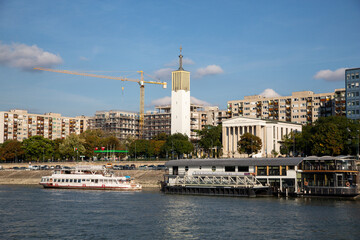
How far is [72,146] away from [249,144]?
7227 cm

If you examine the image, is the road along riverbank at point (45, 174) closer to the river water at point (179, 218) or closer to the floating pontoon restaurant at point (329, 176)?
the river water at point (179, 218)

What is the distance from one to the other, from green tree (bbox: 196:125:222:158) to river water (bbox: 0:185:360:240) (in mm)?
96160

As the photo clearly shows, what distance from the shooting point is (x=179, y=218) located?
65812mm

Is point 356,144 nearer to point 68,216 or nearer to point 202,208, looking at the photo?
point 202,208

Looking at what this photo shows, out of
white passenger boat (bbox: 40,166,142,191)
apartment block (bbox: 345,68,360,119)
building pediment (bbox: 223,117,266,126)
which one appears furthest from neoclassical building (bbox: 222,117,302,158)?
white passenger boat (bbox: 40,166,142,191)

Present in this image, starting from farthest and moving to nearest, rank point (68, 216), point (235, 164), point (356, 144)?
point (356, 144) → point (235, 164) → point (68, 216)

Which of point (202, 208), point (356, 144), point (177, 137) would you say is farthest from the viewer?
point (177, 137)

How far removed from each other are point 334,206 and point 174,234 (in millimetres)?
33784

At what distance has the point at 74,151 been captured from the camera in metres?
190

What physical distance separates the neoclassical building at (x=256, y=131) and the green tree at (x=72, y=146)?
55.2 m

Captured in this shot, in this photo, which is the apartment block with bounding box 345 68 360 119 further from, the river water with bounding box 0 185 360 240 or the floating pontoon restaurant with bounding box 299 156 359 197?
the river water with bounding box 0 185 360 240

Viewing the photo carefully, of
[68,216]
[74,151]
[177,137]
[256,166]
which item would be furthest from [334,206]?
[74,151]

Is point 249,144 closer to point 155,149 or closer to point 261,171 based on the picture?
point 155,149

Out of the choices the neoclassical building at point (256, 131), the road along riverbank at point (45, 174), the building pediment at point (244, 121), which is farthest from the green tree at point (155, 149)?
the road along riverbank at point (45, 174)
